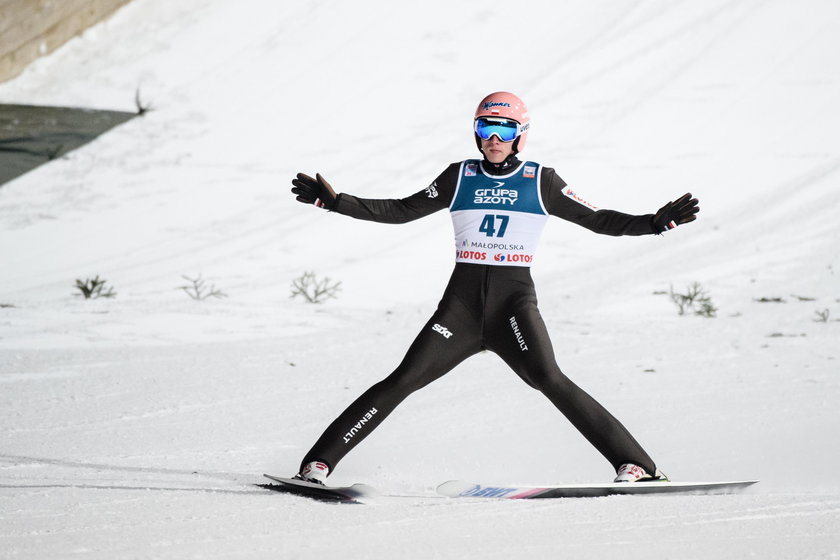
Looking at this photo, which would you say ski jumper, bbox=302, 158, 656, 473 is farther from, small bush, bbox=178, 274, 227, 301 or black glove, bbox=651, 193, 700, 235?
small bush, bbox=178, 274, 227, 301

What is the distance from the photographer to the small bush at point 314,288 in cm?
989

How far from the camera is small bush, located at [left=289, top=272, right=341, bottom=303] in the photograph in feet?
32.4

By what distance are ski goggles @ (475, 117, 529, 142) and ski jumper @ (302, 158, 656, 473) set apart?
12cm

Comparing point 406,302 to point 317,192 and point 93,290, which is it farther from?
point 317,192

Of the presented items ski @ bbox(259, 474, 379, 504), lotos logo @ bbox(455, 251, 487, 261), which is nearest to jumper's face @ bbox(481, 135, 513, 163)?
lotos logo @ bbox(455, 251, 487, 261)

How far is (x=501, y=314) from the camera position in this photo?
4.84 meters

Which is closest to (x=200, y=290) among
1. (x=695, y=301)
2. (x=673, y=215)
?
(x=695, y=301)

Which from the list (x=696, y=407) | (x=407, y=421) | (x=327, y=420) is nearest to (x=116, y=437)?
(x=327, y=420)

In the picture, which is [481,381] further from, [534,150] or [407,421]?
[534,150]

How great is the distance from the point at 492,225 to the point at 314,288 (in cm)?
569

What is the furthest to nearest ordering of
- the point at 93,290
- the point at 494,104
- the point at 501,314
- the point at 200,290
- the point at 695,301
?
the point at 200,290, the point at 93,290, the point at 695,301, the point at 494,104, the point at 501,314

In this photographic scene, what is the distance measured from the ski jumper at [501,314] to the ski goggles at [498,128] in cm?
12

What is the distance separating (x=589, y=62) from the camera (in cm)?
1525

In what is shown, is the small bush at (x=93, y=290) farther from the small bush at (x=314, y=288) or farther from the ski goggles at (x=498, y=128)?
the ski goggles at (x=498, y=128)
